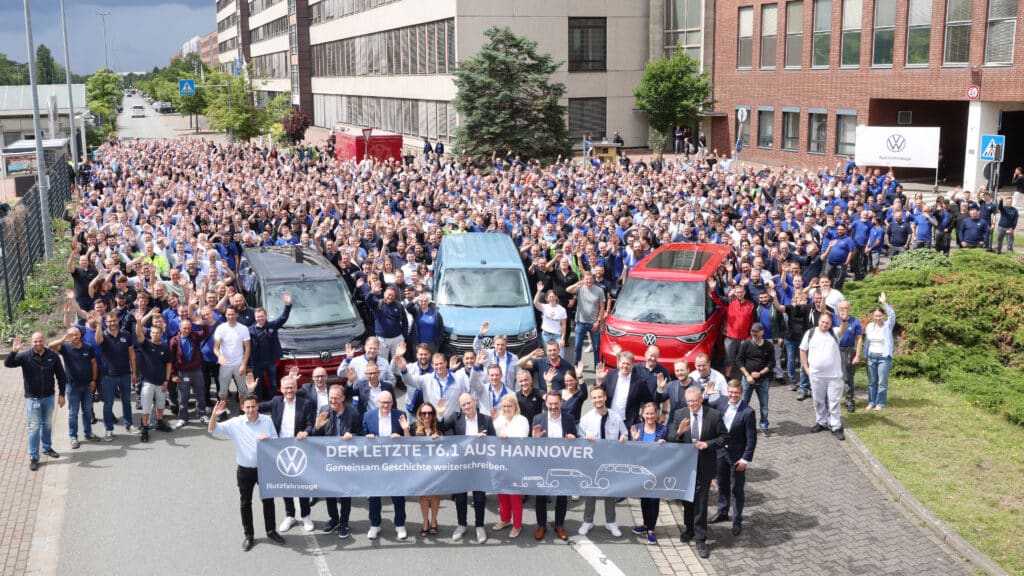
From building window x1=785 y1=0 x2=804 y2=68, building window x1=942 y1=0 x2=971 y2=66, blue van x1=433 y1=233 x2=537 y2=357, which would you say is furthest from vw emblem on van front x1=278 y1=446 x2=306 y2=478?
building window x1=785 y1=0 x2=804 y2=68

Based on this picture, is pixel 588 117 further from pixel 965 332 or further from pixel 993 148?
pixel 965 332

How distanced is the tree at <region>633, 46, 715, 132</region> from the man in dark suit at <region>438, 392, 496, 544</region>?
119ft

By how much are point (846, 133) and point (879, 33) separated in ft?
13.6

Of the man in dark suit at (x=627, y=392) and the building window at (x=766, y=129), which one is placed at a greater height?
the building window at (x=766, y=129)

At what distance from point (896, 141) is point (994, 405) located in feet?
62.2

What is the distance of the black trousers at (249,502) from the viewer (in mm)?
9727

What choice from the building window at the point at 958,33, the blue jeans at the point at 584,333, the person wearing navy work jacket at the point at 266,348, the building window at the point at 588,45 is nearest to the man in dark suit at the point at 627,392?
the blue jeans at the point at 584,333

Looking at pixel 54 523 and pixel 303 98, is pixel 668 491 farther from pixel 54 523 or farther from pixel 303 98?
pixel 303 98

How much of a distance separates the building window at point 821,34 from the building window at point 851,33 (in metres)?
0.86

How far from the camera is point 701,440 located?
9.84 m

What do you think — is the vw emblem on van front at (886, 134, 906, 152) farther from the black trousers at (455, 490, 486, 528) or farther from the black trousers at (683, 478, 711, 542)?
the black trousers at (455, 490, 486, 528)

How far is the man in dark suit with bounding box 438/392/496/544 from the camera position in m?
10.0

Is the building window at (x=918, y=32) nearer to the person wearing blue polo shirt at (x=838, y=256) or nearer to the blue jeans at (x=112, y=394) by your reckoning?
the person wearing blue polo shirt at (x=838, y=256)

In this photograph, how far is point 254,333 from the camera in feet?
45.1
